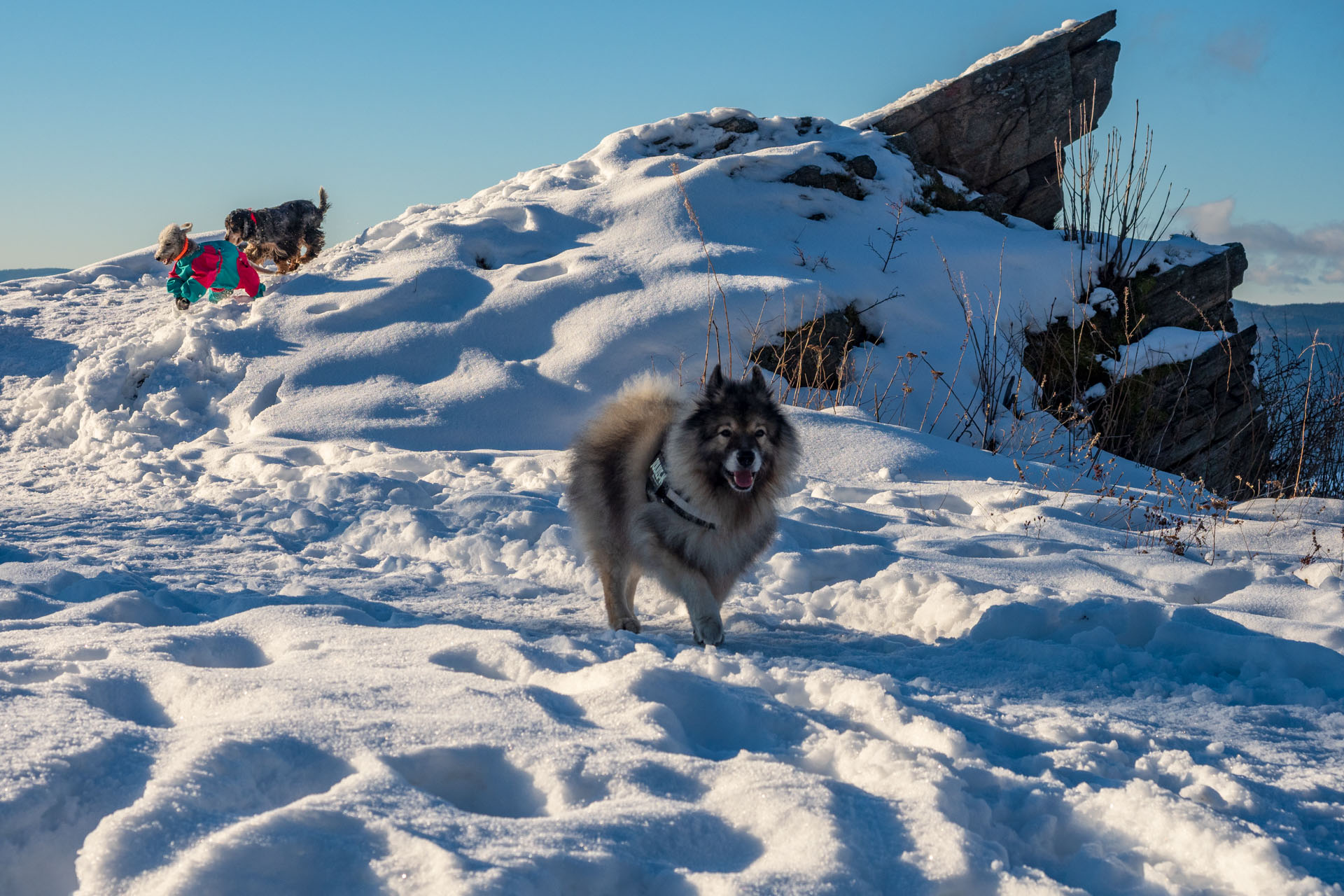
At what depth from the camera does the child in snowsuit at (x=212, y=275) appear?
32.7 ft

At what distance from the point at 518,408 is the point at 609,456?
13.1ft

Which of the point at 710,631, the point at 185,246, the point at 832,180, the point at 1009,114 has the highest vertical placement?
the point at 1009,114

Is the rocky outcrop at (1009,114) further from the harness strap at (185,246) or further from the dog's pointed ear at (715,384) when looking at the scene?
the dog's pointed ear at (715,384)

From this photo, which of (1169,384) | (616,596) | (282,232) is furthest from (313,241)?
(1169,384)

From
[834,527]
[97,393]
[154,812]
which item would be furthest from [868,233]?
[154,812]

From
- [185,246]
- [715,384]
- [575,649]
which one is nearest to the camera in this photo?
[575,649]

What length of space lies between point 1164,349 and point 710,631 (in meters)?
8.32

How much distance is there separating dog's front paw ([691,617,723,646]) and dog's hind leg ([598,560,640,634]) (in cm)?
37

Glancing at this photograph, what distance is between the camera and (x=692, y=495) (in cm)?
383

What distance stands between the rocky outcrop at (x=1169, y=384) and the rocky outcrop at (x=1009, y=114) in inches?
136

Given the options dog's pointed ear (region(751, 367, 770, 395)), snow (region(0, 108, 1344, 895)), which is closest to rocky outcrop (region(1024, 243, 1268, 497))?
snow (region(0, 108, 1344, 895))

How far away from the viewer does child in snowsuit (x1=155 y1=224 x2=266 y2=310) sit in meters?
9.95

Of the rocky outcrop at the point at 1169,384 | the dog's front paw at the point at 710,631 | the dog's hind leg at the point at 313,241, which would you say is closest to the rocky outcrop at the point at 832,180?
the rocky outcrop at the point at 1169,384

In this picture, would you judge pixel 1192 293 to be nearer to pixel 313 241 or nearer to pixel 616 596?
pixel 616 596
